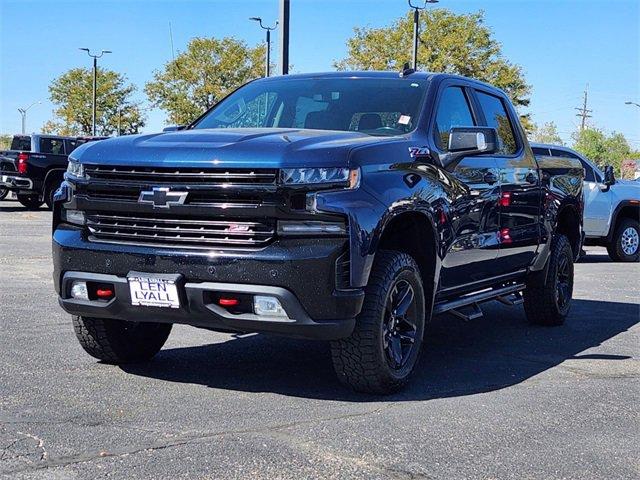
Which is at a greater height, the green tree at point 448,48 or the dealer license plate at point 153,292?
the green tree at point 448,48

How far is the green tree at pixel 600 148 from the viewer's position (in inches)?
3600

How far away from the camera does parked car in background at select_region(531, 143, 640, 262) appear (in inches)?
606

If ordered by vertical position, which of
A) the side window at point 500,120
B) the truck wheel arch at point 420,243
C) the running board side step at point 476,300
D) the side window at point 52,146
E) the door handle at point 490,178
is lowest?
the running board side step at point 476,300

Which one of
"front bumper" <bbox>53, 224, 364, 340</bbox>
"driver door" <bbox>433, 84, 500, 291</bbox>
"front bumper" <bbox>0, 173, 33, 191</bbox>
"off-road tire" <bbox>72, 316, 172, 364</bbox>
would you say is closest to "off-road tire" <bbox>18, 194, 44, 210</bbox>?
"front bumper" <bbox>0, 173, 33, 191</bbox>

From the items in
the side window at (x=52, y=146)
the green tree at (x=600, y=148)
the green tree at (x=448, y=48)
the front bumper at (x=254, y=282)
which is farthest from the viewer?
the green tree at (x=600, y=148)

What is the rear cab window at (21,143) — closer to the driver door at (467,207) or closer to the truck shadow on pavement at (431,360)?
the truck shadow on pavement at (431,360)

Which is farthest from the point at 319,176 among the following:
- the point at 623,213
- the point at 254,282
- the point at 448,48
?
the point at 448,48

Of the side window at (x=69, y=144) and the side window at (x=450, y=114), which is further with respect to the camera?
the side window at (x=69, y=144)

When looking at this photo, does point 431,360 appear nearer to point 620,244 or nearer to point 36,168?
point 620,244

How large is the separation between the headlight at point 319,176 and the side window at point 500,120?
7.97 feet

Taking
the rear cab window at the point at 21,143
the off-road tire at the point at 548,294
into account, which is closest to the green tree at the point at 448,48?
the rear cab window at the point at 21,143

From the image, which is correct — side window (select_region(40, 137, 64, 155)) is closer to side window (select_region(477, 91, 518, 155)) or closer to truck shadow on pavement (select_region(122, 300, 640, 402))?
truck shadow on pavement (select_region(122, 300, 640, 402))

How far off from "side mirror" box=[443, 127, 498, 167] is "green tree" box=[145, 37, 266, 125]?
46513 mm

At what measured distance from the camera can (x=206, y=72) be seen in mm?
52250
